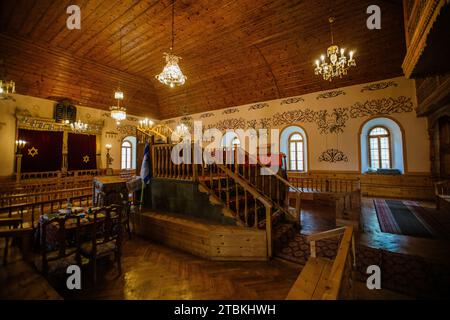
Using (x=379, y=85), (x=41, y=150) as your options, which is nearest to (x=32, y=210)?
(x=41, y=150)

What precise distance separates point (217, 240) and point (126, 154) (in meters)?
9.99

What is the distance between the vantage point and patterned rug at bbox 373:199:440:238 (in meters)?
3.84

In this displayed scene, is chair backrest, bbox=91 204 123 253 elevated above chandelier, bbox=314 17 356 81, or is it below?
below

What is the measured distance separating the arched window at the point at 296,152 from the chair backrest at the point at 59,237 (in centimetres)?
787

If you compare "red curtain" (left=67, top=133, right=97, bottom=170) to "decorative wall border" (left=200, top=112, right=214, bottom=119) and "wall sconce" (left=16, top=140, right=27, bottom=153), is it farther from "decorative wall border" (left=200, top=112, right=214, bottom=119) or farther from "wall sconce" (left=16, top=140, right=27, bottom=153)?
"decorative wall border" (left=200, top=112, right=214, bottom=119)

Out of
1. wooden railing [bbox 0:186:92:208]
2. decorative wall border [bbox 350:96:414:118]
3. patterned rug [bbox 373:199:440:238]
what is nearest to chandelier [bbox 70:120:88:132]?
wooden railing [bbox 0:186:92:208]

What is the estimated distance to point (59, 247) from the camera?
238 cm

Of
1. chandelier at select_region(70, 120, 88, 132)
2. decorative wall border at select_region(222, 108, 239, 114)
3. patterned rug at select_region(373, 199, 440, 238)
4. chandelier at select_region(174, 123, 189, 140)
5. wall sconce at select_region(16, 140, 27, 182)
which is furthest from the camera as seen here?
decorative wall border at select_region(222, 108, 239, 114)

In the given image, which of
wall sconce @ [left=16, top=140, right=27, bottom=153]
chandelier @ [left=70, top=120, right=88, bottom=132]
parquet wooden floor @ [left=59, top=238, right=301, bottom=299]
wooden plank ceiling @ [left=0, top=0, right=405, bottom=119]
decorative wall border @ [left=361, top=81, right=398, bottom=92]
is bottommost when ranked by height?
parquet wooden floor @ [left=59, top=238, right=301, bottom=299]

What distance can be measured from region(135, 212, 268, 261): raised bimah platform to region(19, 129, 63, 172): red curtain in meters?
8.46

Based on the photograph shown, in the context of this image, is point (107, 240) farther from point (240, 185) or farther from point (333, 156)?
point (333, 156)

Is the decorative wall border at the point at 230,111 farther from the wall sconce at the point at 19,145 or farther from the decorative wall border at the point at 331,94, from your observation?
the wall sconce at the point at 19,145

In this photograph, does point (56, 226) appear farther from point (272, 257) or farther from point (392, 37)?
point (392, 37)

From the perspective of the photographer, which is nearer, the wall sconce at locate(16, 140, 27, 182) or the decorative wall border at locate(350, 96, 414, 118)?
the decorative wall border at locate(350, 96, 414, 118)
